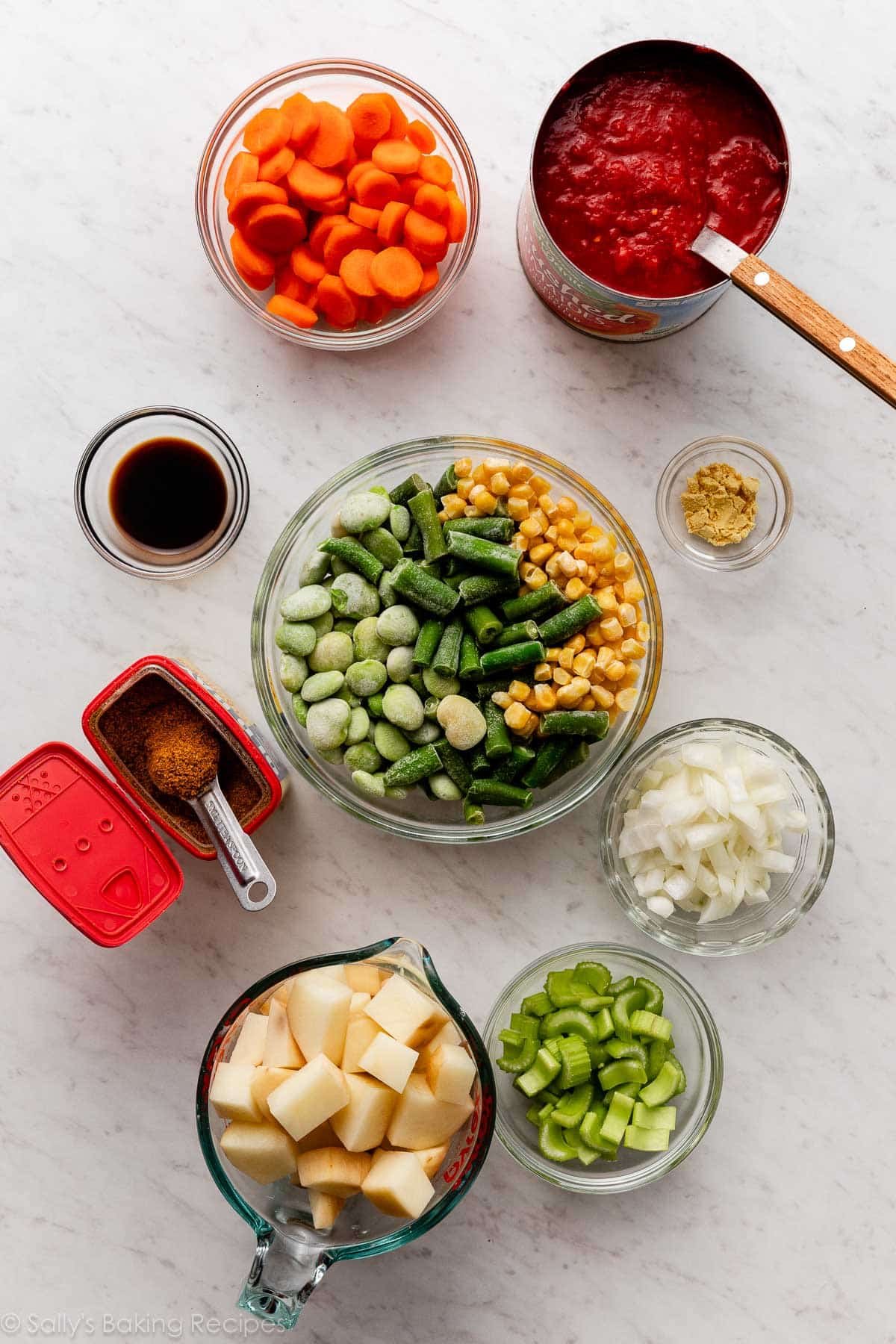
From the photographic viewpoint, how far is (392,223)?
1.95m

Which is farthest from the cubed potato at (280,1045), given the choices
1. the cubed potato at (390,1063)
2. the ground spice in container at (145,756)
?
the ground spice in container at (145,756)

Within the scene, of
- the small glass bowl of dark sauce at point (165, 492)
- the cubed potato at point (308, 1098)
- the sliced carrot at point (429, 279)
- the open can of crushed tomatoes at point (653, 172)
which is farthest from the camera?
the small glass bowl of dark sauce at point (165, 492)

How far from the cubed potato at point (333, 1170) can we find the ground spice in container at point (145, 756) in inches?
24.0

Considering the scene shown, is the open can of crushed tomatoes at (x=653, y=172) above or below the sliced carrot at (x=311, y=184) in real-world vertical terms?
above

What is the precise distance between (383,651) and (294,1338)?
1.54 m

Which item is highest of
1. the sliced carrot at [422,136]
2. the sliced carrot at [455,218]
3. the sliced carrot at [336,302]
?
the sliced carrot at [422,136]

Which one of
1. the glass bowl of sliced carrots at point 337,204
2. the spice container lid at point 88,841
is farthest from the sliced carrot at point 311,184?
the spice container lid at point 88,841

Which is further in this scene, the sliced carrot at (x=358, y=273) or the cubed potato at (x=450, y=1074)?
the sliced carrot at (x=358, y=273)

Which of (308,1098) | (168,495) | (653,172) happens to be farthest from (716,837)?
(168,495)

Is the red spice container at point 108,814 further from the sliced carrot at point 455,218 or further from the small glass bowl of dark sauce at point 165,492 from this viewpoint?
the sliced carrot at point 455,218

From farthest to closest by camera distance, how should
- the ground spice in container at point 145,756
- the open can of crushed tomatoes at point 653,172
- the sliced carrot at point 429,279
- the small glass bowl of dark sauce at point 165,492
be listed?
the small glass bowl of dark sauce at point 165,492
the sliced carrot at point 429,279
the ground spice in container at point 145,756
the open can of crushed tomatoes at point 653,172

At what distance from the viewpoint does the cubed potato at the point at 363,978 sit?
178 centimetres

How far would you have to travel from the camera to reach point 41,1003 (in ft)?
7.21

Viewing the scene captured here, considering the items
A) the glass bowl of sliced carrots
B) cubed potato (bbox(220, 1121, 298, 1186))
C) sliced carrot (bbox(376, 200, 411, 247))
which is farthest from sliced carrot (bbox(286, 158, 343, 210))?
cubed potato (bbox(220, 1121, 298, 1186))
